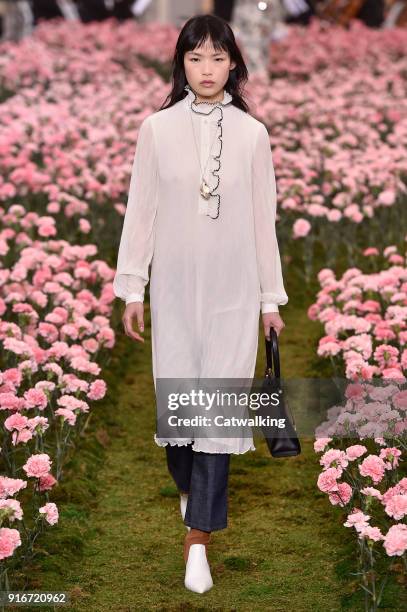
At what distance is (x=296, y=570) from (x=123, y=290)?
4.38ft

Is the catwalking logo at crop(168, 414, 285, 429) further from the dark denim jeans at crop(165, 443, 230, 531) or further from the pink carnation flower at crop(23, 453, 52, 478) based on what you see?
the pink carnation flower at crop(23, 453, 52, 478)

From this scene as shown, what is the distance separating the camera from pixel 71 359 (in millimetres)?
5469

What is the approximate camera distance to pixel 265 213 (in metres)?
4.18

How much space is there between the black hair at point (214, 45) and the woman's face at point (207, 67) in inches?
0.8

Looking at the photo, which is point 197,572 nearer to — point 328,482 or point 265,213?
point 328,482

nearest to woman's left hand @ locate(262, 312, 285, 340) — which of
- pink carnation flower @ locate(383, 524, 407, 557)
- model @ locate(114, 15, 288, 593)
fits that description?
model @ locate(114, 15, 288, 593)

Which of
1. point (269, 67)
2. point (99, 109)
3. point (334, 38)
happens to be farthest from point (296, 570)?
point (334, 38)

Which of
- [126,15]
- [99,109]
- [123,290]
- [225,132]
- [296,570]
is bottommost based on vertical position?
[296,570]

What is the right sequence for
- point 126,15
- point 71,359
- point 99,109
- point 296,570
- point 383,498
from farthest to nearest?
point 126,15
point 99,109
point 71,359
point 296,570
point 383,498

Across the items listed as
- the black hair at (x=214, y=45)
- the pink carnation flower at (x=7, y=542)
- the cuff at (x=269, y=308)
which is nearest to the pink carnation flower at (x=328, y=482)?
the cuff at (x=269, y=308)

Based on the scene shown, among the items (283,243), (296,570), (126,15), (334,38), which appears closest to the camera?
(296,570)

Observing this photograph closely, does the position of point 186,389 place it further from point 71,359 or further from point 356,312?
point 356,312

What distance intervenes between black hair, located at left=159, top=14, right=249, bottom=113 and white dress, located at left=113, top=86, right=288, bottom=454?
0.25 ft

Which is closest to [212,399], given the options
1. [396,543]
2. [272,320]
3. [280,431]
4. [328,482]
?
[280,431]
